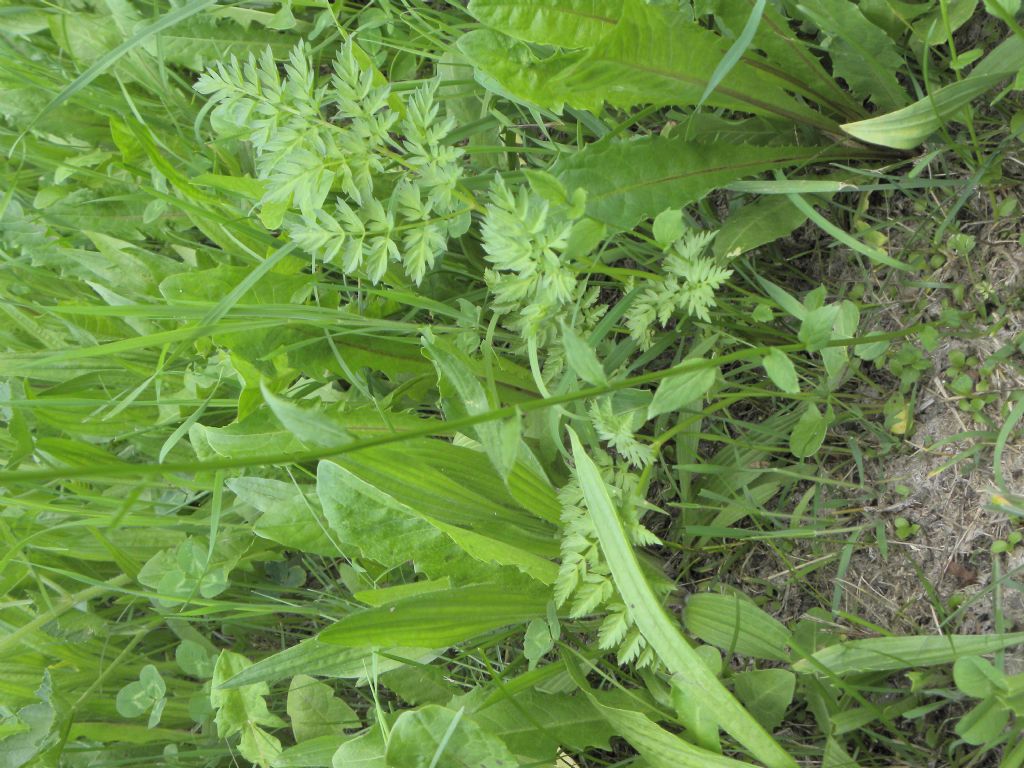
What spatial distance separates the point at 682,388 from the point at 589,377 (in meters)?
0.15

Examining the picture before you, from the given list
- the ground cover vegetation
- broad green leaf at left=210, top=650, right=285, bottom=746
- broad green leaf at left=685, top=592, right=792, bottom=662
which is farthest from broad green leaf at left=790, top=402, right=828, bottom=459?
broad green leaf at left=210, top=650, right=285, bottom=746

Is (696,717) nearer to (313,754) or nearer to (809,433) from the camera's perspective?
(809,433)

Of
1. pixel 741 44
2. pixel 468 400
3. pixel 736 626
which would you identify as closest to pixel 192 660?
pixel 468 400

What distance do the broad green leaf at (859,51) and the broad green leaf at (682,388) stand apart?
674 millimetres

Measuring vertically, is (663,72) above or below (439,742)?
above

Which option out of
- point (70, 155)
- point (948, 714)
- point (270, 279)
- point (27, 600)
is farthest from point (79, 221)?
point (948, 714)

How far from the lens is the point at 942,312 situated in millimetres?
1528

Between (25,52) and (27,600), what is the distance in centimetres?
148

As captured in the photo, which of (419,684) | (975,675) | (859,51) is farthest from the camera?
(419,684)

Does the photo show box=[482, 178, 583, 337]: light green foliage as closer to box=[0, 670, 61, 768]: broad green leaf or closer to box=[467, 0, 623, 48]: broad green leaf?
box=[467, 0, 623, 48]: broad green leaf

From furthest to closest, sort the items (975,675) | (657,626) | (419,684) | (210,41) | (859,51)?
(210,41)
(419,684)
(859,51)
(657,626)
(975,675)

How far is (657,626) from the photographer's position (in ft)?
4.43

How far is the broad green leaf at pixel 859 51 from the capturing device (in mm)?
1440

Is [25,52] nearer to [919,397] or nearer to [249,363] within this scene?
[249,363]
